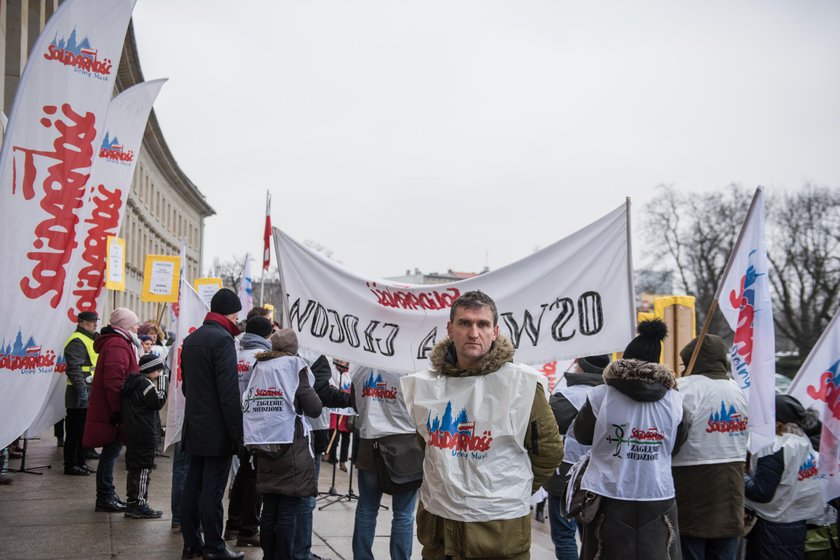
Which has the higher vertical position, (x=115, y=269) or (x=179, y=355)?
(x=115, y=269)

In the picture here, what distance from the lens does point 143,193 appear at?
4769 cm

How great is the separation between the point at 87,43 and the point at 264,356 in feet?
7.86

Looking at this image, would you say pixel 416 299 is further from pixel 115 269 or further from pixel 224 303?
pixel 115 269

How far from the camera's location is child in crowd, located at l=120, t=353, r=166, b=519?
289 inches

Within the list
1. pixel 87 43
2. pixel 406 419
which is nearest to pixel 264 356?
pixel 406 419

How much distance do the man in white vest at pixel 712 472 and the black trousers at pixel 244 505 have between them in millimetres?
3603

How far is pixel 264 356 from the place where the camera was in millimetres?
5566

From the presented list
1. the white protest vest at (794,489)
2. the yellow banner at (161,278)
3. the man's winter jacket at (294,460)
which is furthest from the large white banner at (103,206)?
the yellow banner at (161,278)

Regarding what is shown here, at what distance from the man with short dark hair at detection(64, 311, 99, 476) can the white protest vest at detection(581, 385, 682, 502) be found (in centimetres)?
687

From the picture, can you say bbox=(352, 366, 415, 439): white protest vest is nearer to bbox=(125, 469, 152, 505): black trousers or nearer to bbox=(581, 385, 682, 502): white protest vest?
bbox=(581, 385, 682, 502): white protest vest

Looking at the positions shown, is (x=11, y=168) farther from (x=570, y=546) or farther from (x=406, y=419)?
(x=570, y=546)

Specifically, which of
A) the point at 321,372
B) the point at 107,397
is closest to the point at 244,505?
the point at 321,372

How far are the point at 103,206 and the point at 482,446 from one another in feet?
14.8

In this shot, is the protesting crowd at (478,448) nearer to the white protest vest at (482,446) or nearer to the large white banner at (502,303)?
the white protest vest at (482,446)
